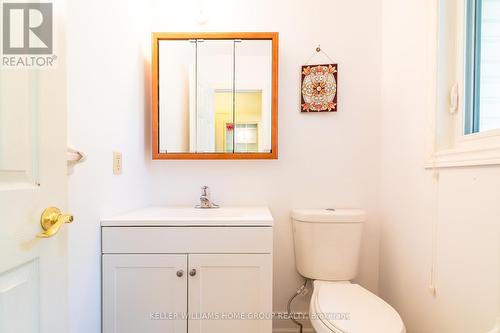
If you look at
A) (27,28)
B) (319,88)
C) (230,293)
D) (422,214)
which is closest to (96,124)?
(27,28)

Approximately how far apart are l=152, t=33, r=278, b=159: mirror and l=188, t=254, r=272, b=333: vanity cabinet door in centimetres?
60

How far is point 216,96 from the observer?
153cm

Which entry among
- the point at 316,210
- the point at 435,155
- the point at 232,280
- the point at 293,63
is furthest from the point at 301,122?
the point at 232,280

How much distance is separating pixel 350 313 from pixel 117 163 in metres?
1.22

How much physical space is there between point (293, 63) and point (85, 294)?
1547mm

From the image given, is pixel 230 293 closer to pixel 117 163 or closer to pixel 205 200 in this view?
pixel 205 200

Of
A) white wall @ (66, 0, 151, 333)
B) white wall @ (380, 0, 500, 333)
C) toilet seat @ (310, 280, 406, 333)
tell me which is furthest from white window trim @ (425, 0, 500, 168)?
white wall @ (66, 0, 151, 333)

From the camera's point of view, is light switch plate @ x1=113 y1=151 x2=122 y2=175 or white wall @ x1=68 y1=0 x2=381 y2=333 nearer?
light switch plate @ x1=113 y1=151 x2=122 y2=175

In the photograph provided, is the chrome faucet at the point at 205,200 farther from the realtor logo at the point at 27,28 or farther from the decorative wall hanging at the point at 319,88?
the realtor logo at the point at 27,28

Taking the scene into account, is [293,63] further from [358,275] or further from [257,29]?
[358,275]

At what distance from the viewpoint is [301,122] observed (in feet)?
5.24

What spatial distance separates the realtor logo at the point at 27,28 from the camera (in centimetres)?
56

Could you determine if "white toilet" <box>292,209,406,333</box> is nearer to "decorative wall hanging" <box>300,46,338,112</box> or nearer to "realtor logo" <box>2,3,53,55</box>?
"decorative wall hanging" <box>300,46,338,112</box>

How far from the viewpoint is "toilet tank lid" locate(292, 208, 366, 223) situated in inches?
55.9
